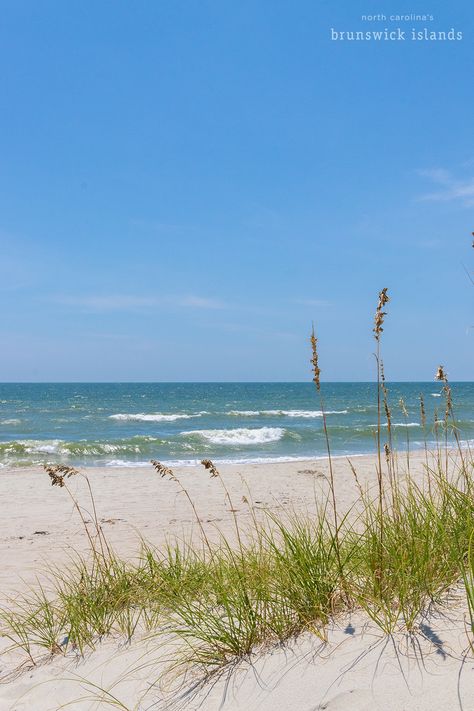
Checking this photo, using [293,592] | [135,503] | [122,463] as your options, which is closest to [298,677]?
[293,592]

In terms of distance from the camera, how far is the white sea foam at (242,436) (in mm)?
26100

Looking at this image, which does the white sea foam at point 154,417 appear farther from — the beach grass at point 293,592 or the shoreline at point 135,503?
the beach grass at point 293,592

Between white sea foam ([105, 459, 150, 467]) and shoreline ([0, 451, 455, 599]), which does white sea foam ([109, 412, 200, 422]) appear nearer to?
white sea foam ([105, 459, 150, 467])

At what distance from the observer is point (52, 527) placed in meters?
9.82

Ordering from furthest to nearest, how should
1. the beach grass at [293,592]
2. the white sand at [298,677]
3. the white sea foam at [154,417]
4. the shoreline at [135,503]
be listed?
the white sea foam at [154,417] < the shoreline at [135,503] < the beach grass at [293,592] < the white sand at [298,677]

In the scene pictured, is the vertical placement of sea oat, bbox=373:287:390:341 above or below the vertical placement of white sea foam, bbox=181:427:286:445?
above

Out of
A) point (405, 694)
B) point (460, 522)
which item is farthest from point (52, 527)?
point (405, 694)

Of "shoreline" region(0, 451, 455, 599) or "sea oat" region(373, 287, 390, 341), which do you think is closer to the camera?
"sea oat" region(373, 287, 390, 341)

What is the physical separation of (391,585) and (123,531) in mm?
7131

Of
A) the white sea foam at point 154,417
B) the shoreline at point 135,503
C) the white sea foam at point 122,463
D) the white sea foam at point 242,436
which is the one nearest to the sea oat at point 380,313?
the shoreline at point 135,503

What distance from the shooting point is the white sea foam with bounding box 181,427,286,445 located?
26.1 meters

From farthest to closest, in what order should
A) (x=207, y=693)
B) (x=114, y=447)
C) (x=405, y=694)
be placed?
1. (x=114, y=447)
2. (x=207, y=693)
3. (x=405, y=694)

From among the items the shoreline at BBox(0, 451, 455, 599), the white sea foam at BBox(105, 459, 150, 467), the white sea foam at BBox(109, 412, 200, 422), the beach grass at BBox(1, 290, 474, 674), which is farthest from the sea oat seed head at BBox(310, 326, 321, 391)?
the white sea foam at BBox(109, 412, 200, 422)

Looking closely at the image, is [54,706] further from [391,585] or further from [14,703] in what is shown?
[391,585]
